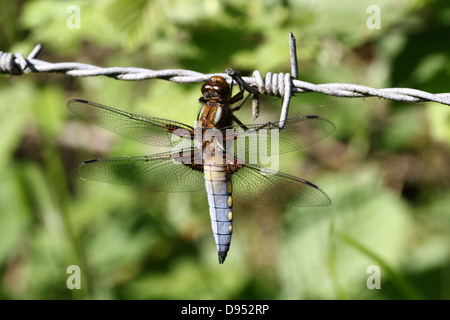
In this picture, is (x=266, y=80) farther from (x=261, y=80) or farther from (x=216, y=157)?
(x=216, y=157)

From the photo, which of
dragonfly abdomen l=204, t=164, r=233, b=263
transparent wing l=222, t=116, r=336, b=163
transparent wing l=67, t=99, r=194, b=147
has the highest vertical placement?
transparent wing l=67, t=99, r=194, b=147

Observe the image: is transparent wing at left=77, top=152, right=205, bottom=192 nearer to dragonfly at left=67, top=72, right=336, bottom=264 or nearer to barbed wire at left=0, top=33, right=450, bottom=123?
dragonfly at left=67, top=72, right=336, bottom=264

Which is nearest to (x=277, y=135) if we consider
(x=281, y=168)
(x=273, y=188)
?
(x=273, y=188)

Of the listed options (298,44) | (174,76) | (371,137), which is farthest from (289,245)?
(174,76)

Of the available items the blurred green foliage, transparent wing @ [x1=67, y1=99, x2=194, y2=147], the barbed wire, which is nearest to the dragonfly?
transparent wing @ [x1=67, y1=99, x2=194, y2=147]

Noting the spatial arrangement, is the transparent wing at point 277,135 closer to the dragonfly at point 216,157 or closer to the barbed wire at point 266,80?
the dragonfly at point 216,157
